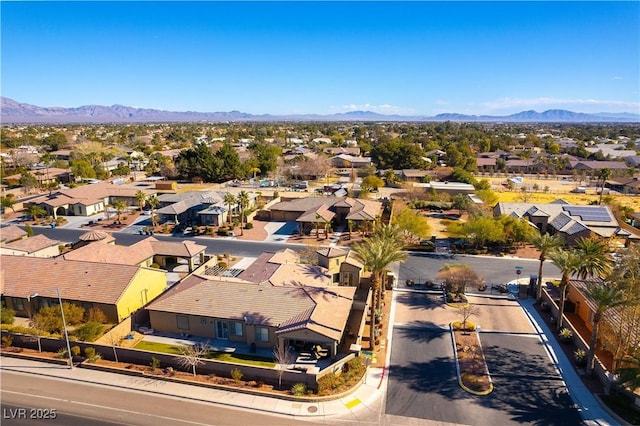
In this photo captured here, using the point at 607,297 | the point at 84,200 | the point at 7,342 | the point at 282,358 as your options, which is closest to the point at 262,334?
the point at 282,358

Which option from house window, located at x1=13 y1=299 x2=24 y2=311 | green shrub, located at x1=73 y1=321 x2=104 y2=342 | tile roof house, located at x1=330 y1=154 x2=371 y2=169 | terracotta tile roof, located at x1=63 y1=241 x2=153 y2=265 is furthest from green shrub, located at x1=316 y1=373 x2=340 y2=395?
tile roof house, located at x1=330 y1=154 x2=371 y2=169

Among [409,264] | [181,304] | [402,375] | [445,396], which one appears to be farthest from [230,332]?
[409,264]

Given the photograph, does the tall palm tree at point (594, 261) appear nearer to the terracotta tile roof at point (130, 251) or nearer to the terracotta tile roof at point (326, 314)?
the terracotta tile roof at point (326, 314)

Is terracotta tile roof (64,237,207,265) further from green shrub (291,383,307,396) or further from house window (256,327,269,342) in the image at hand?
green shrub (291,383,307,396)

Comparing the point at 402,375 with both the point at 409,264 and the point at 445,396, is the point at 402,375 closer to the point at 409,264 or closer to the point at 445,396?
the point at 445,396

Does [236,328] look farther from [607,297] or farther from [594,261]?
[594,261]

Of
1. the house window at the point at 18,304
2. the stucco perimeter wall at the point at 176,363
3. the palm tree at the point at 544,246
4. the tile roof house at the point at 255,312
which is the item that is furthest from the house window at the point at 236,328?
the palm tree at the point at 544,246

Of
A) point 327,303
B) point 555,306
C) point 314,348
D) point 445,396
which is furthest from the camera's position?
point 555,306
